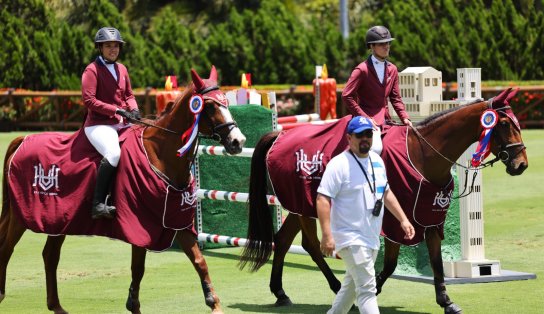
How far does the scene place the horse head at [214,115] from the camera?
368 inches

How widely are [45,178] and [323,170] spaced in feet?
7.87

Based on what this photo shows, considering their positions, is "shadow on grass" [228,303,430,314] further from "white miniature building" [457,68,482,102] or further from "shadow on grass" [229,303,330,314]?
"white miniature building" [457,68,482,102]

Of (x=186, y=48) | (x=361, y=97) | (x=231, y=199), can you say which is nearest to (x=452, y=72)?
(x=186, y=48)

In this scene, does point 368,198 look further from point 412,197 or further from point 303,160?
point 303,160

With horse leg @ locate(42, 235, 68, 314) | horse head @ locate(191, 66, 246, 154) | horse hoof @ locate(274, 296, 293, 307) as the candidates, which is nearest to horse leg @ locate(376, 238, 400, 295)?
horse hoof @ locate(274, 296, 293, 307)

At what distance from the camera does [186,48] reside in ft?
118

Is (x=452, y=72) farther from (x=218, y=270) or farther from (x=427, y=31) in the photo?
(x=218, y=270)

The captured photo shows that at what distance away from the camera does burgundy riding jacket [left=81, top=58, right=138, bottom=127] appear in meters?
9.93

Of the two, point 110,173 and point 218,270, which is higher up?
point 110,173

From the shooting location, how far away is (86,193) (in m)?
9.92

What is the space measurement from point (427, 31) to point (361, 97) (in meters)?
23.5

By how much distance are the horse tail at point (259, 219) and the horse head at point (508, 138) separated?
7.53 feet

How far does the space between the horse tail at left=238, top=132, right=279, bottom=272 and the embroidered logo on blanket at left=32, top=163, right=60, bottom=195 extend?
6.12 ft

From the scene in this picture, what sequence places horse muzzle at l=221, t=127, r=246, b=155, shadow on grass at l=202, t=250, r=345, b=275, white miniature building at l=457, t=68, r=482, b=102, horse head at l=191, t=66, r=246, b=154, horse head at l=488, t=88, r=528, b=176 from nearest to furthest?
horse muzzle at l=221, t=127, r=246, b=155 → horse head at l=191, t=66, r=246, b=154 → horse head at l=488, t=88, r=528, b=176 → white miniature building at l=457, t=68, r=482, b=102 → shadow on grass at l=202, t=250, r=345, b=275
